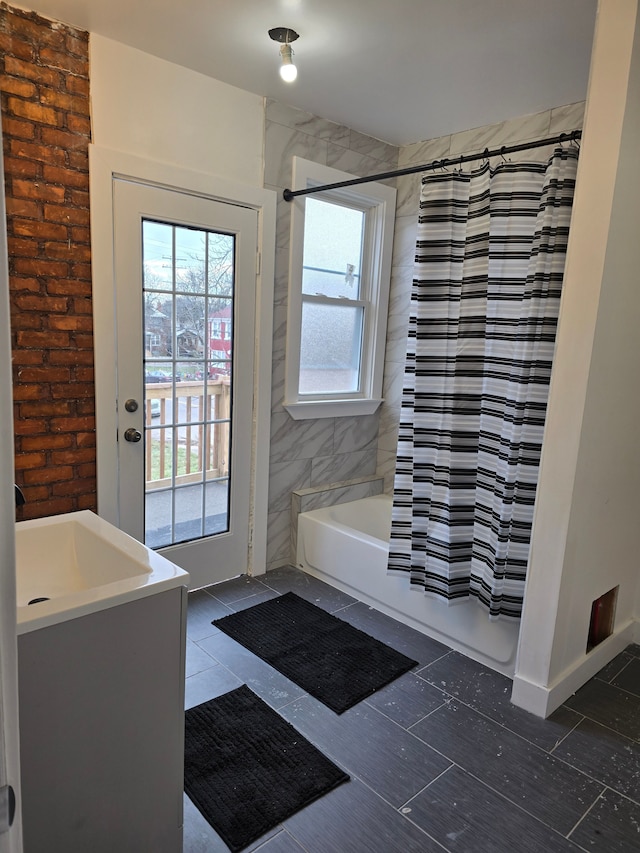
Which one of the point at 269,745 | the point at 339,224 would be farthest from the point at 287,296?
the point at 269,745

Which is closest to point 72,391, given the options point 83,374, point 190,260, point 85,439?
point 83,374

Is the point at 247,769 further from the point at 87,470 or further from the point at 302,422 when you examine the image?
the point at 302,422

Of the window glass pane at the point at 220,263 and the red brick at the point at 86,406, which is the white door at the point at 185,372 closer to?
the window glass pane at the point at 220,263

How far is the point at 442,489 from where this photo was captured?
2420 mm

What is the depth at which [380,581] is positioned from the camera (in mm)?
2852

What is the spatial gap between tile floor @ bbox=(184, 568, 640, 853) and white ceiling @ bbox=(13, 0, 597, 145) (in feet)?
8.38

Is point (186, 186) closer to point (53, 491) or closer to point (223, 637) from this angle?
point (53, 491)

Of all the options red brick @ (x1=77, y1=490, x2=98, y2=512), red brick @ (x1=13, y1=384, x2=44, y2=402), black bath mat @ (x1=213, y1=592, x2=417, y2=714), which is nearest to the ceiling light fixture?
red brick @ (x1=13, y1=384, x2=44, y2=402)

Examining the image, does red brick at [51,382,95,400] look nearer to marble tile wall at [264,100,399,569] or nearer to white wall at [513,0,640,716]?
marble tile wall at [264,100,399,569]

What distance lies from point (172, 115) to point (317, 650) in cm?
249

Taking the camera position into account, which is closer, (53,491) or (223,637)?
(53,491)

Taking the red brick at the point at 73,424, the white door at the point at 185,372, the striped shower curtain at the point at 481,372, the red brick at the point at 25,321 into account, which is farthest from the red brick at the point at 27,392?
the striped shower curtain at the point at 481,372

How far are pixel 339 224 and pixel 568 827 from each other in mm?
3027

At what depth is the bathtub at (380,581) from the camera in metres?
2.42
